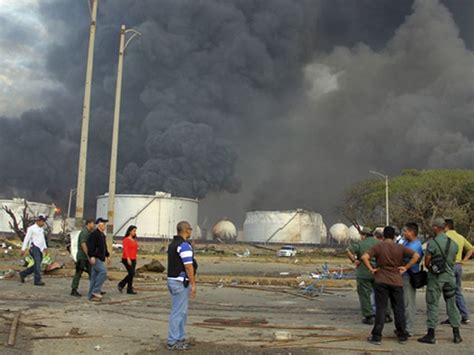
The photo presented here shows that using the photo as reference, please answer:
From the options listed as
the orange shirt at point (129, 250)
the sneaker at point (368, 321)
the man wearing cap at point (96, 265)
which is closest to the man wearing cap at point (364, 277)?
the sneaker at point (368, 321)

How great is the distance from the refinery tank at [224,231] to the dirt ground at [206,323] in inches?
2706

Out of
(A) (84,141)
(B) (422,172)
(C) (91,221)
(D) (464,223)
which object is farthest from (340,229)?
(C) (91,221)

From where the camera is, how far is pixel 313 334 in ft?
24.1

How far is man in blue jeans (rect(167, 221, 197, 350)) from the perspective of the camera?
6.39 m

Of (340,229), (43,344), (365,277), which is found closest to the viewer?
(43,344)

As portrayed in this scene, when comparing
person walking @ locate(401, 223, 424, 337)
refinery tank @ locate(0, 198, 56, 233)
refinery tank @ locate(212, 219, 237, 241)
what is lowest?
person walking @ locate(401, 223, 424, 337)

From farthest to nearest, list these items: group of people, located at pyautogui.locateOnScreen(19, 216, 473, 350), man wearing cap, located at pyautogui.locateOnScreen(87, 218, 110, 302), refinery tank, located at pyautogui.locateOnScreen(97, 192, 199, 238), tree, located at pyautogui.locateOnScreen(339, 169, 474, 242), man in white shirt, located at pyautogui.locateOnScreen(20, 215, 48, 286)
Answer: refinery tank, located at pyautogui.locateOnScreen(97, 192, 199, 238) < tree, located at pyautogui.locateOnScreen(339, 169, 474, 242) < man in white shirt, located at pyautogui.locateOnScreen(20, 215, 48, 286) < man wearing cap, located at pyautogui.locateOnScreen(87, 218, 110, 302) < group of people, located at pyautogui.locateOnScreen(19, 216, 473, 350)

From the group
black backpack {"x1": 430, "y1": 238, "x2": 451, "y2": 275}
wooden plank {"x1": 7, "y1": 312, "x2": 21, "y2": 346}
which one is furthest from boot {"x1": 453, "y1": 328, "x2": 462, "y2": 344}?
wooden plank {"x1": 7, "y1": 312, "x2": 21, "y2": 346}

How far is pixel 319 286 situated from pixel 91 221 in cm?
648

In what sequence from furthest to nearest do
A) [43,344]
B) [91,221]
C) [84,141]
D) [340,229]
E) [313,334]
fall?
[340,229] < [84,141] < [91,221] < [313,334] < [43,344]

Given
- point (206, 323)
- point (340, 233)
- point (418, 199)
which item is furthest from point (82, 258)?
point (340, 233)

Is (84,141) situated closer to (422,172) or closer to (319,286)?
(319,286)

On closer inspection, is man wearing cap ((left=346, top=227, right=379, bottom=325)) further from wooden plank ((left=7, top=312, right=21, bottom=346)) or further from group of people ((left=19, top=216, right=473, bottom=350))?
wooden plank ((left=7, top=312, right=21, bottom=346))

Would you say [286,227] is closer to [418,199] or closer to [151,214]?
[151,214]
